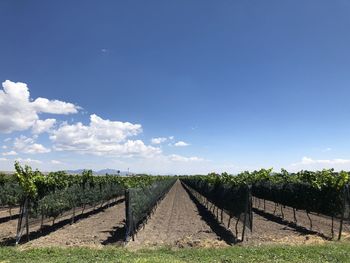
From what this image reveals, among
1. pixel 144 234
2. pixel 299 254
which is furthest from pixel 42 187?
pixel 299 254

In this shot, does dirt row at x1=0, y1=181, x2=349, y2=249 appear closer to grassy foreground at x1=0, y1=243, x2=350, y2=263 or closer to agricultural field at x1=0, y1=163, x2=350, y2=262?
agricultural field at x1=0, y1=163, x2=350, y2=262

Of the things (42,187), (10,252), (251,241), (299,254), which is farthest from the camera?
(42,187)

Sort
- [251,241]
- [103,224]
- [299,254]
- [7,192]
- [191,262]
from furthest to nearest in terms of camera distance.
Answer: [7,192]
[103,224]
[251,241]
[299,254]
[191,262]

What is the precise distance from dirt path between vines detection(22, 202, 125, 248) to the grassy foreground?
2868 millimetres

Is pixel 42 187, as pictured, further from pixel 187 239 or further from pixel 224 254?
pixel 224 254

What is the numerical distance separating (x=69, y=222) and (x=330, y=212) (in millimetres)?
17298

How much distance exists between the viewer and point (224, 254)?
597 inches

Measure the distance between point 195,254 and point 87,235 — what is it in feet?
28.4

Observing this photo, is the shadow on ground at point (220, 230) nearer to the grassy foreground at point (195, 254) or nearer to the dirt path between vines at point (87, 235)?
the grassy foreground at point (195, 254)

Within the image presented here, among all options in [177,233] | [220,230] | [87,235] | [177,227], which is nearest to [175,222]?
[177,227]

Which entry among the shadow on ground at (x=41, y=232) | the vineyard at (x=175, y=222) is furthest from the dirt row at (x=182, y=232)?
the shadow on ground at (x=41, y=232)

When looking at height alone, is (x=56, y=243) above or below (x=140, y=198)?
below

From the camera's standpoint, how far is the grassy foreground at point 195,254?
14.0m

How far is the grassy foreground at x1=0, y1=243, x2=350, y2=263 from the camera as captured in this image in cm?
1403
